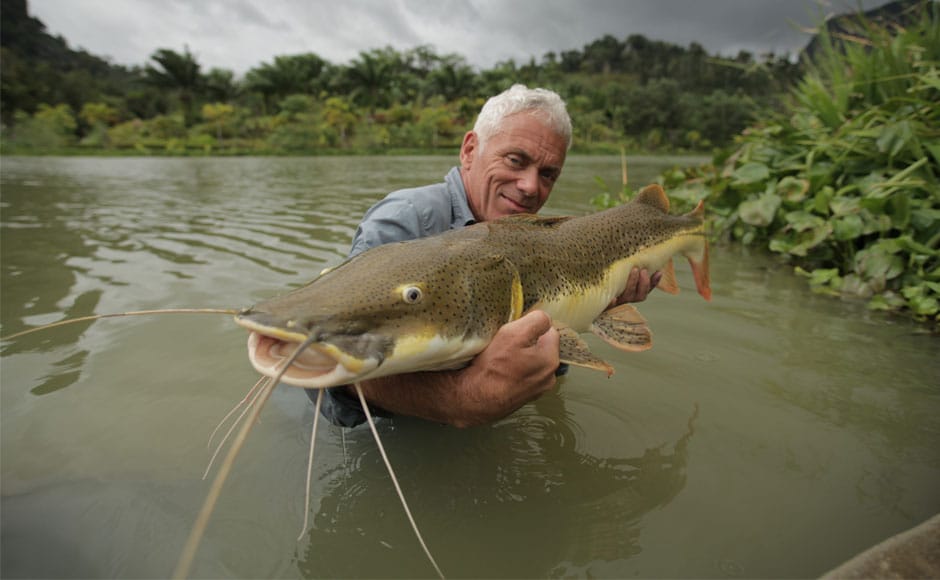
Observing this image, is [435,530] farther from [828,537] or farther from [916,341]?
[916,341]

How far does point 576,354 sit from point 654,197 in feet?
5.26

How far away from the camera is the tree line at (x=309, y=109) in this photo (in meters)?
40.3

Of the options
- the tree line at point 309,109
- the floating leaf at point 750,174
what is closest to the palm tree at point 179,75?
the tree line at point 309,109

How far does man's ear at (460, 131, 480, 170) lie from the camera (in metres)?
2.67

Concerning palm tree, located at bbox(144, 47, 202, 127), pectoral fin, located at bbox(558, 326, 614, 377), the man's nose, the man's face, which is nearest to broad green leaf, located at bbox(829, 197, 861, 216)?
the man's face

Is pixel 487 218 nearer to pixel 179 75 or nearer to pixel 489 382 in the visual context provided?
pixel 489 382

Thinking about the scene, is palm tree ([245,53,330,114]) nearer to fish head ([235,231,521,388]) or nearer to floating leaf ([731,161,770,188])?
floating leaf ([731,161,770,188])

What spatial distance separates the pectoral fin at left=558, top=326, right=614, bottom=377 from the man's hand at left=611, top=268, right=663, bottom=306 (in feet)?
2.52

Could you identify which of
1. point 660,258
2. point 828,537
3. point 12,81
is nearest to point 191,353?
point 660,258

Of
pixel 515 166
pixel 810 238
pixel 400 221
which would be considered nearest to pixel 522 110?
pixel 515 166

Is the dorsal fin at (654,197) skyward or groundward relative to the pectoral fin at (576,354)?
skyward

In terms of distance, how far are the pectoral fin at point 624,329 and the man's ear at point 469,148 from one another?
1.13 meters

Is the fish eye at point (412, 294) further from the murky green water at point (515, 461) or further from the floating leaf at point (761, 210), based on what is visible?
the floating leaf at point (761, 210)

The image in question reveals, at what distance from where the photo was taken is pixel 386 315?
133cm
